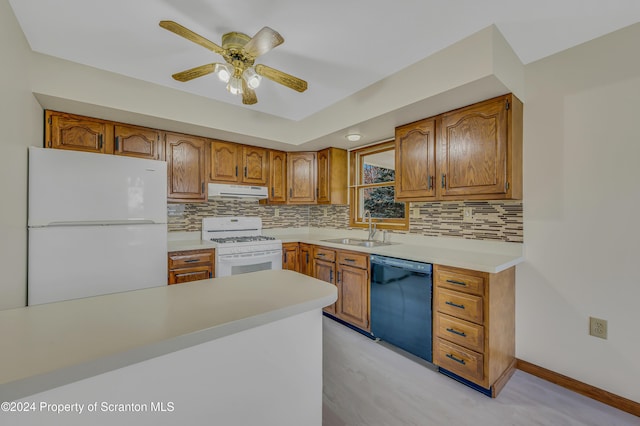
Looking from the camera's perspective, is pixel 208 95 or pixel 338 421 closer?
pixel 338 421

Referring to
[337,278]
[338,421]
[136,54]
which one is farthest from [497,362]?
[136,54]

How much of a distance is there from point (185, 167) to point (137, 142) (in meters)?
0.49

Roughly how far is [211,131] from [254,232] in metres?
1.46

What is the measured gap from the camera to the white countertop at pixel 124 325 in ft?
1.76

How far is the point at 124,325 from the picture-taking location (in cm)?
72

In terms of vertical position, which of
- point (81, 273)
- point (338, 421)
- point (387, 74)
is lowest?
point (338, 421)

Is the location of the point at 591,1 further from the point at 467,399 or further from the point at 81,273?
the point at 81,273

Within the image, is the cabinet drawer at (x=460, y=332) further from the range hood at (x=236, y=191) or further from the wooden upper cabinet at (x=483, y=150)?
the range hood at (x=236, y=191)

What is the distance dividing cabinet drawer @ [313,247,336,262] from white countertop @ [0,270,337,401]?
6.61ft

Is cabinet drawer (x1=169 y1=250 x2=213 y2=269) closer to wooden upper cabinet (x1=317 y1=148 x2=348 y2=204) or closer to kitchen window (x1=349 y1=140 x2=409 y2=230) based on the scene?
wooden upper cabinet (x1=317 y1=148 x2=348 y2=204)

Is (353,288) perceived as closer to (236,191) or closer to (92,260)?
(236,191)

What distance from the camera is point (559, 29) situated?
179cm

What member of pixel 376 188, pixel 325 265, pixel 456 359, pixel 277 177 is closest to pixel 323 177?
pixel 277 177

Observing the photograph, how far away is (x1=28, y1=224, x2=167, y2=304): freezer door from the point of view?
1.90 metres
